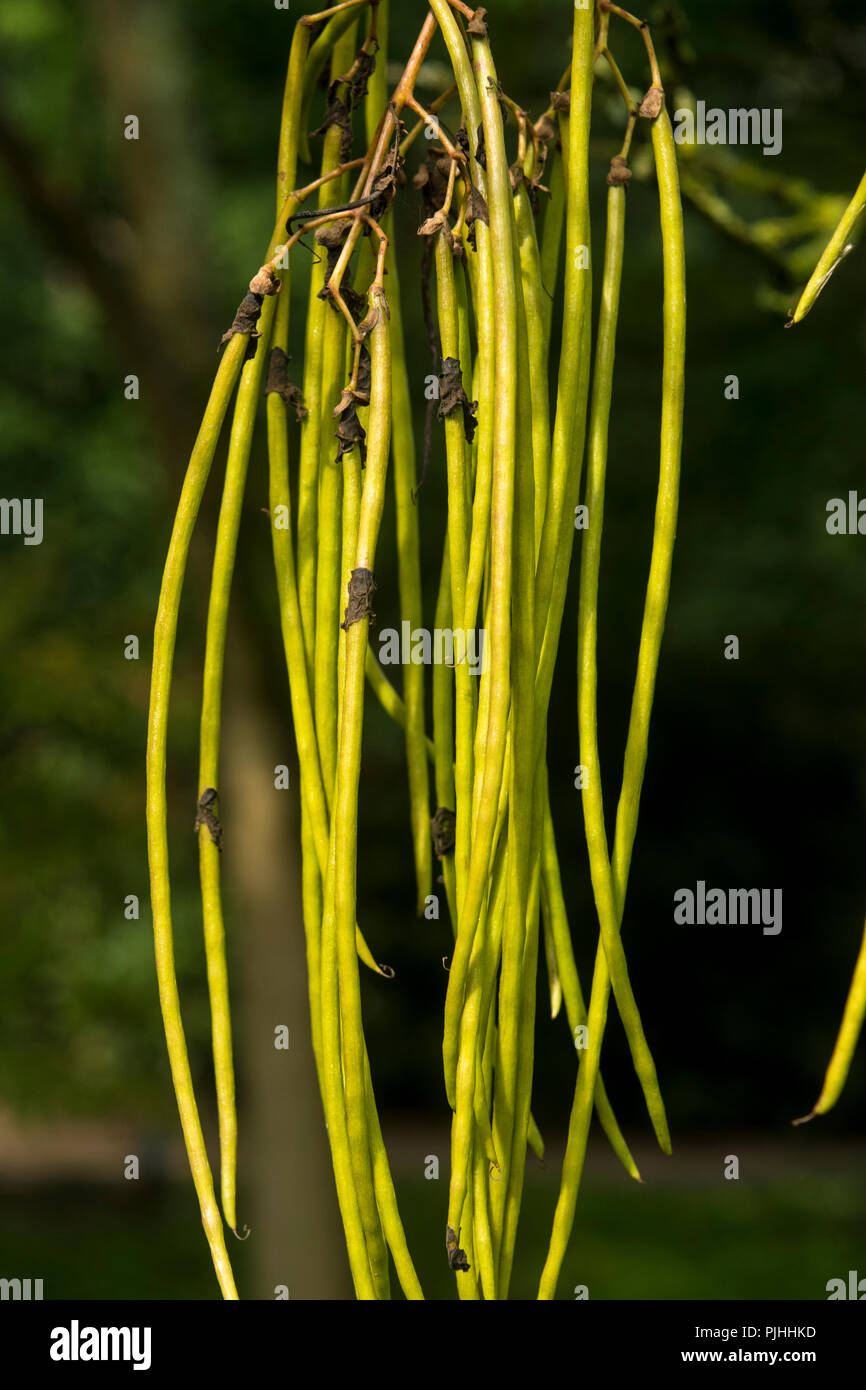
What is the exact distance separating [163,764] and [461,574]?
13 cm

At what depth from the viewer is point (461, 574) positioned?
0.48 metres

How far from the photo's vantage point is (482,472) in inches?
17.5

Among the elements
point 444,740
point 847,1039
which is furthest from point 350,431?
point 847,1039

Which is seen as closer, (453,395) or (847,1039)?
(847,1039)

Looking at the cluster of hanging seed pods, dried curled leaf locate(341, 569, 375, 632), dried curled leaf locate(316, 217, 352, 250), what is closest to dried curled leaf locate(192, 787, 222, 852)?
the cluster of hanging seed pods

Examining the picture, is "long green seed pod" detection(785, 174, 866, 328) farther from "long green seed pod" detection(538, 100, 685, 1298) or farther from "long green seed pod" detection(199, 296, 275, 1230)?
"long green seed pod" detection(199, 296, 275, 1230)

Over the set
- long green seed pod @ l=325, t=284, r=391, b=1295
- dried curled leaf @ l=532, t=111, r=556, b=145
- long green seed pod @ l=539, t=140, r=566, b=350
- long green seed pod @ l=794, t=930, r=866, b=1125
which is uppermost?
dried curled leaf @ l=532, t=111, r=556, b=145

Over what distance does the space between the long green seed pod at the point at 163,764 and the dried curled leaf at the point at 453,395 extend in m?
0.07

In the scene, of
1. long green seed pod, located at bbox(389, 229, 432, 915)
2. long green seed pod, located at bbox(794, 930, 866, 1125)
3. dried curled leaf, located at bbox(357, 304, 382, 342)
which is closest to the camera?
long green seed pod, located at bbox(794, 930, 866, 1125)

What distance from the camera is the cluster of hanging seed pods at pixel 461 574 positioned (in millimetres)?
442

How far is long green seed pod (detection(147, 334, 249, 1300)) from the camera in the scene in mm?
471

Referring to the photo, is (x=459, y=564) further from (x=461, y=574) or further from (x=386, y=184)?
(x=386, y=184)

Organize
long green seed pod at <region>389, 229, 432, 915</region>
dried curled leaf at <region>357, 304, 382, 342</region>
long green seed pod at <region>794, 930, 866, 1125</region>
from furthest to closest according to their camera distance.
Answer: long green seed pod at <region>389, 229, 432, 915</region> < dried curled leaf at <region>357, 304, 382, 342</region> < long green seed pod at <region>794, 930, 866, 1125</region>

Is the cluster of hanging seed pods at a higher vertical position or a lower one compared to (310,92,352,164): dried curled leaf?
lower
